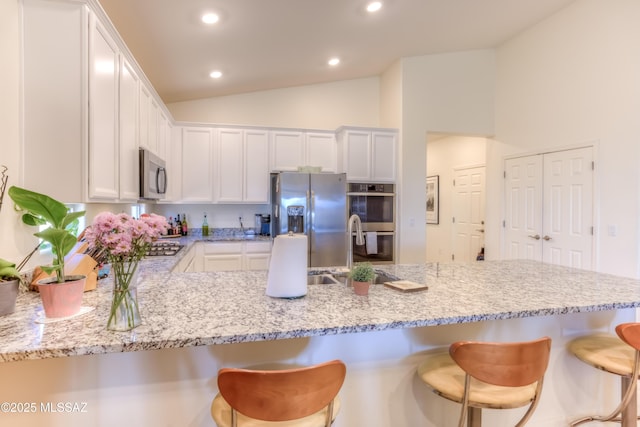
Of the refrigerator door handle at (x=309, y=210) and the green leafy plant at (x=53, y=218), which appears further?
the refrigerator door handle at (x=309, y=210)

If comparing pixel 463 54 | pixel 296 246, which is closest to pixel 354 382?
pixel 296 246

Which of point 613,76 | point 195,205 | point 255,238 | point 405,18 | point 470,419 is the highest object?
point 405,18

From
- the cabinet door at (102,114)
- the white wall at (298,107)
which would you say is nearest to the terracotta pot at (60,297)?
the cabinet door at (102,114)

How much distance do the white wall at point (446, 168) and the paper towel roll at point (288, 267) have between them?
4926 millimetres

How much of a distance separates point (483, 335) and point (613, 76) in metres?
3.29

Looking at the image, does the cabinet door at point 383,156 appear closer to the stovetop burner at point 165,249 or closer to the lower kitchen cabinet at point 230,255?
the lower kitchen cabinet at point 230,255

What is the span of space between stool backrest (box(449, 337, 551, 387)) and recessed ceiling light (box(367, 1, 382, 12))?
9.60 ft

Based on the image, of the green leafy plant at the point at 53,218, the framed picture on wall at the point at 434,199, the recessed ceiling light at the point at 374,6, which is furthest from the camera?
the framed picture on wall at the point at 434,199

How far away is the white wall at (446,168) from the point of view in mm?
5730

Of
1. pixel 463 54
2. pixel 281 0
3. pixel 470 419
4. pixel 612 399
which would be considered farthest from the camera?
pixel 463 54

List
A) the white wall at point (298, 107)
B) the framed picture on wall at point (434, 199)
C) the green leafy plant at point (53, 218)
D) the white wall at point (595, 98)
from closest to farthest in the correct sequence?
the green leafy plant at point (53, 218) < the white wall at point (595, 98) < the white wall at point (298, 107) < the framed picture on wall at point (434, 199)

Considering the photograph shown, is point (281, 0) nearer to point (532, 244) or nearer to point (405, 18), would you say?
point (405, 18)

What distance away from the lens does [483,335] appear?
5.54 ft

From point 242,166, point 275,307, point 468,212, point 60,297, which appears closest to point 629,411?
point 275,307
